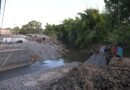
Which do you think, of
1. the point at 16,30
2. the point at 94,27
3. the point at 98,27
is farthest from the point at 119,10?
the point at 16,30

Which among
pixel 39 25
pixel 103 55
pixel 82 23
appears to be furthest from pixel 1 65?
pixel 39 25

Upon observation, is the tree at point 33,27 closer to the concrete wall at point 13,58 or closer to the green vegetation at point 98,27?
the green vegetation at point 98,27

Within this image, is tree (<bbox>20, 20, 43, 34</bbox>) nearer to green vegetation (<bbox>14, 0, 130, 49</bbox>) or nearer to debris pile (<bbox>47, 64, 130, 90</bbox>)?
green vegetation (<bbox>14, 0, 130, 49</bbox>)

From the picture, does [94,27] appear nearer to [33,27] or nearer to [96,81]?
[96,81]

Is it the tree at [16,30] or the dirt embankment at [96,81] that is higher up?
the tree at [16,30]

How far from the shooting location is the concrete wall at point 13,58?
22125mm

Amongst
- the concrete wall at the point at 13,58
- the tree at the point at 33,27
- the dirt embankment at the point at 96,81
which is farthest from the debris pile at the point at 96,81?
the tree at the point at 33,27

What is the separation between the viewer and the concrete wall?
72.6 feet

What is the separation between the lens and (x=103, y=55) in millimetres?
15977

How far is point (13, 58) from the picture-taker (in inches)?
946

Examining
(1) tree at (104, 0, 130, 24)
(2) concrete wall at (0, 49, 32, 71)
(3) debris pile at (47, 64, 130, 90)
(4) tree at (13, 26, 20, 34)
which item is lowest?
(2) concrete wall at (0, 49, 32, 71)

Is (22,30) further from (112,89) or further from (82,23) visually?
(112,89)

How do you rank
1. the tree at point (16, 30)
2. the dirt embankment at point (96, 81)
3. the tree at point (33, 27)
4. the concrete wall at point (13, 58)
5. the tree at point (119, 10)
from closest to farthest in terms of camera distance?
the dirt embankment at point (96, 81) < the tree at point (119, 10) < the concrete wall at point (13, 58) < the tree at point (16, 30) < the tree at point (33, 27)

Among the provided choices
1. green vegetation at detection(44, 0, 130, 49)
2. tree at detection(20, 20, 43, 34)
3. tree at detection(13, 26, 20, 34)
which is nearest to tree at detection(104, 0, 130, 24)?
green vegetation at detection(44, 0, 130, 49)
